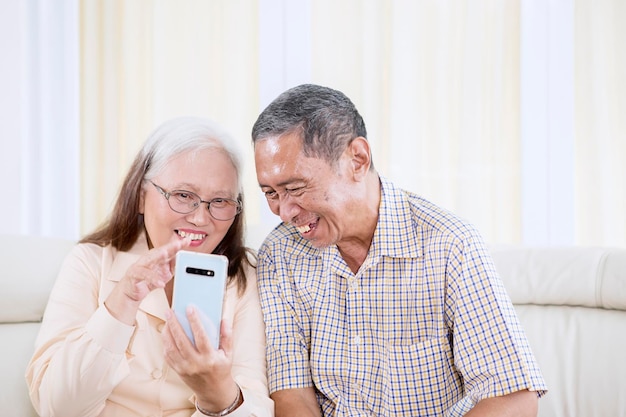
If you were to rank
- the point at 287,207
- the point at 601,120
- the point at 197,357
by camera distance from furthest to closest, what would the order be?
1. the point at 601,120
2. the point at 287,207
3. the point at 197,357

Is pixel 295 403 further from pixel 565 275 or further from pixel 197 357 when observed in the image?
pixel 565 275

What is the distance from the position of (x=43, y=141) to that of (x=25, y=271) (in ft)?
5.45

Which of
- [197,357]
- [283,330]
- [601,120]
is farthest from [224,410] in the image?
[601,120]

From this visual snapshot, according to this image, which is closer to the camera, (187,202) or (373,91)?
(187,202)

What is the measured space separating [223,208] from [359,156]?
338 mm

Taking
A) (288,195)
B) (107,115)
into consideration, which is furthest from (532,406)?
(107,115)

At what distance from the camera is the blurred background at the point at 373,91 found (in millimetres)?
3021

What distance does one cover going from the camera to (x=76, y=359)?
4.54ft

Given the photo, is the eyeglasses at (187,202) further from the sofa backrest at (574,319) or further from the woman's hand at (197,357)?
the sofa backrest at (574,319)

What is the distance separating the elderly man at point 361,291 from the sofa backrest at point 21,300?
24.6 inches

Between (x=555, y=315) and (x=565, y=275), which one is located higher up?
(x=565, y=275)

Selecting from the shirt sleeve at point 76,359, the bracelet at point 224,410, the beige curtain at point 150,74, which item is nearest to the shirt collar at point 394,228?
the bracelet at point 224,410

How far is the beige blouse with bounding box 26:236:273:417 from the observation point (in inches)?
54.9

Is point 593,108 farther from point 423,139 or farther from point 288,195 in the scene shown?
point 288,195
